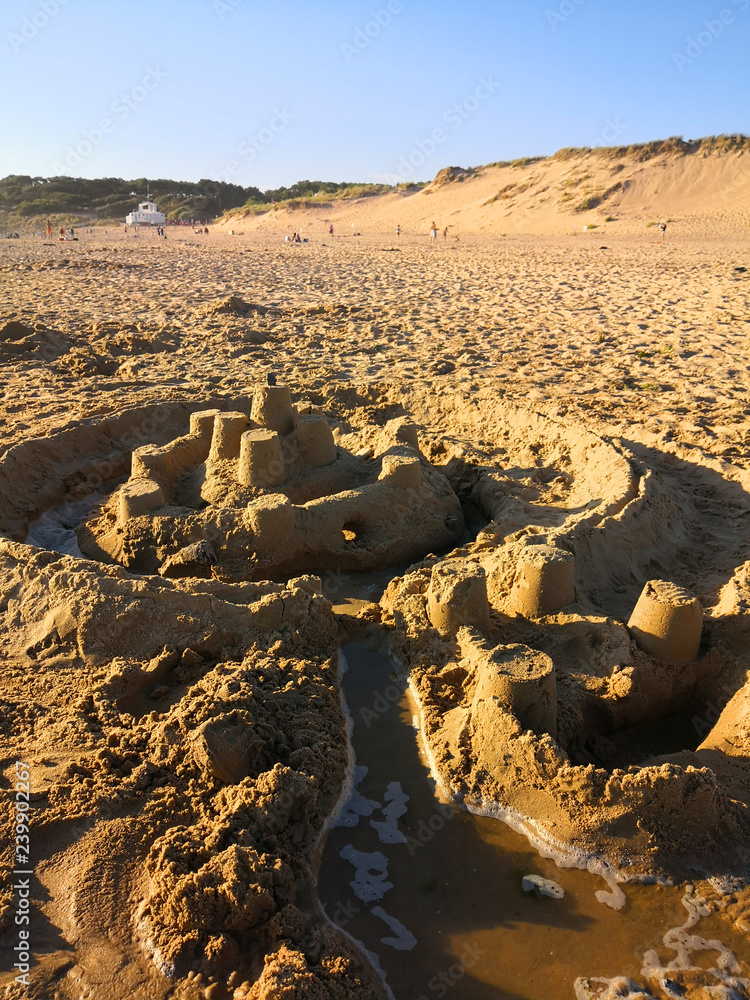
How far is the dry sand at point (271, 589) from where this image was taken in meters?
2.22

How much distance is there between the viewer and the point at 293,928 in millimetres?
2213

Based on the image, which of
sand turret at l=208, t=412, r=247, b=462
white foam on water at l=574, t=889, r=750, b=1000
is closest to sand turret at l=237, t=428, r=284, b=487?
sand turret at l=208, t=412, r=247, b=462

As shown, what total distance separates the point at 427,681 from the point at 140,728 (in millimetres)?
1346

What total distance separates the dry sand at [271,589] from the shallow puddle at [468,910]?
0.39 feet

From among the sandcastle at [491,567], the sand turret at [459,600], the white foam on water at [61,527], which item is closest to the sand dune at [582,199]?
the sandcastle at [491,567]

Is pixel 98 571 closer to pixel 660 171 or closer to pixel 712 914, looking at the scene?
pixel 712 914

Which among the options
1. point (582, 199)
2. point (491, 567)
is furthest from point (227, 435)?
point (582, 199)

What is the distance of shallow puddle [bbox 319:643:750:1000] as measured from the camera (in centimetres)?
222

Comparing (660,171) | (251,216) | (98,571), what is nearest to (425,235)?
(660,171)

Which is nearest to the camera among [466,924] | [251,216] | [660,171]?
[466,924]

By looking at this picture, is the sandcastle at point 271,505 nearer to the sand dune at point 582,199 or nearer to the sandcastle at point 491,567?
the sandcastle at point 491,567

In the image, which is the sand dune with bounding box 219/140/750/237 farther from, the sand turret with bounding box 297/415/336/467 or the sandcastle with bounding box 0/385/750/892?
the sand turret with bounding box 297/415/336/467

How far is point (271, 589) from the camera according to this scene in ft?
12.3

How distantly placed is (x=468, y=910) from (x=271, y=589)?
1.87 metres
